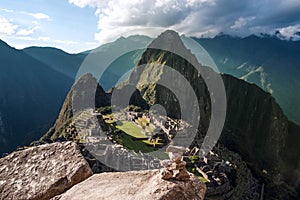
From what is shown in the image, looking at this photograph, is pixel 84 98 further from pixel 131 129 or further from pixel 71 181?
pixel 71 181

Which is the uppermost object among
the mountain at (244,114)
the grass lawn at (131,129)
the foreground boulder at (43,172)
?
the foreground boulder at (43,172)

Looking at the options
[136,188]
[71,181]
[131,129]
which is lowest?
[131,129]

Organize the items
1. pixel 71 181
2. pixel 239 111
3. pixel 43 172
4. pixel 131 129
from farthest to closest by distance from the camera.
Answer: pixel 239 111 < pixel 131 129 < pixel 43 172 < pixel 71 181

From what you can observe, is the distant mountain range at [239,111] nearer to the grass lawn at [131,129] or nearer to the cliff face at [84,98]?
the cliff face at [84,98]

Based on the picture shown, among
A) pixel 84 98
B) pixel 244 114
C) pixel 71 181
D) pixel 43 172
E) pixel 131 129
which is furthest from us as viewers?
pixel 244 114

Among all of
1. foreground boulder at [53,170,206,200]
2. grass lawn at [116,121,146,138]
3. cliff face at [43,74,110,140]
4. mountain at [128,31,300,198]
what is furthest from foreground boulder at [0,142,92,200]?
mountain at [128,31,300,198]

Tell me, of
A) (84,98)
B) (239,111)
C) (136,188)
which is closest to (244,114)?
(239,111)

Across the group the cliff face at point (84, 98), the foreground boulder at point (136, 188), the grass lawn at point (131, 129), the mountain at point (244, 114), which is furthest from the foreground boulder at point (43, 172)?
the mountain at point (244, 114)
